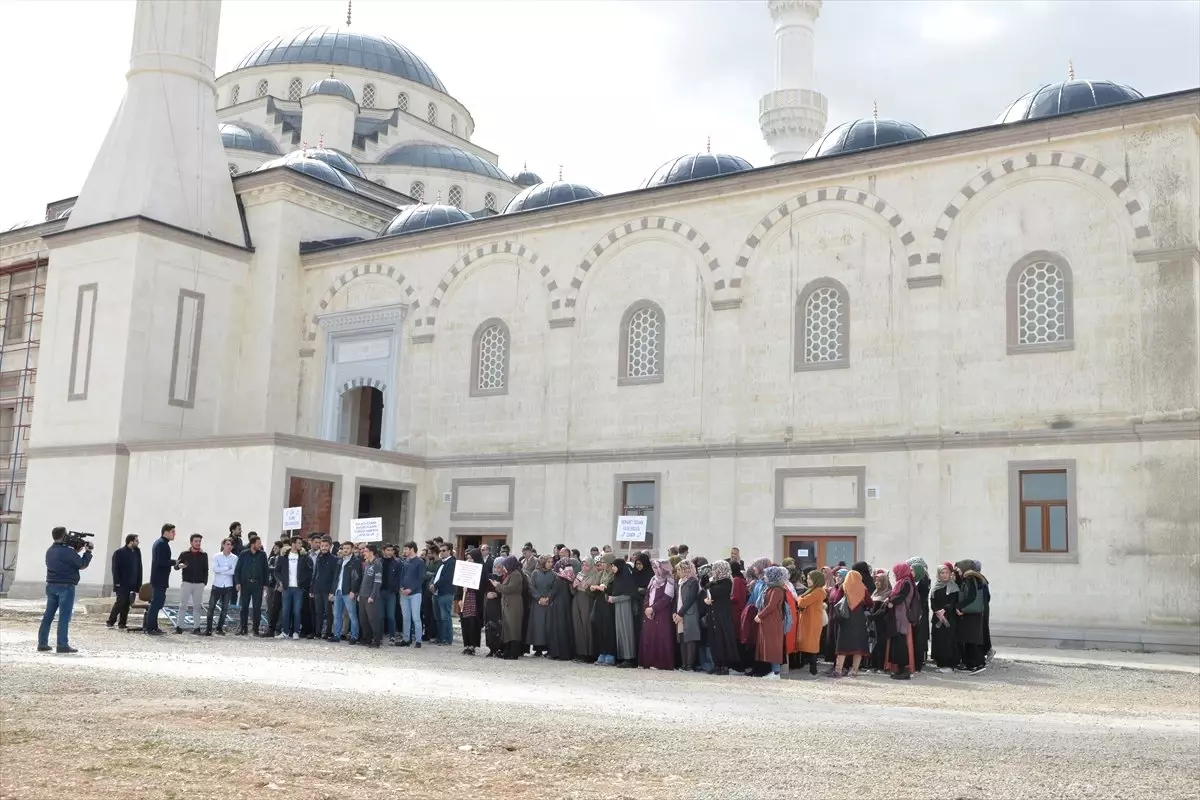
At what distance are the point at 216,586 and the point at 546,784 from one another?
10.1 meters

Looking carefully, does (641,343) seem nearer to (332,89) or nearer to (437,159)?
(437,159)

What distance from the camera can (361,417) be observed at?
24.1 meters

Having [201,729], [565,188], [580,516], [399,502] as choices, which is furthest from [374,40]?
[201,729]

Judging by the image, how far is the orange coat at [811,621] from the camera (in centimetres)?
1188

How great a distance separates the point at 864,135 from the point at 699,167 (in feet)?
10.4

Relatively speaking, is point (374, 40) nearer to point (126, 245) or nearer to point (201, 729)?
point (126, 245)

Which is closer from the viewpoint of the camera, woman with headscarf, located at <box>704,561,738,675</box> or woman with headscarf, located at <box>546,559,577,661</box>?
woman with headscarf, located at <box>704,561,738,675</box>

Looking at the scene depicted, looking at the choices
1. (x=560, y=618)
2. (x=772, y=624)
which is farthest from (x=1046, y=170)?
(x=560, y=618)

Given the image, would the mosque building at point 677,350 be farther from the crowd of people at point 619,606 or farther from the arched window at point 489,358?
the crowd of people at point 619,606

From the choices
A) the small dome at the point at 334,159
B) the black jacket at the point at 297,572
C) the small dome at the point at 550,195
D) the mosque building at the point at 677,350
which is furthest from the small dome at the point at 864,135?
the small dome at the point at 334,159

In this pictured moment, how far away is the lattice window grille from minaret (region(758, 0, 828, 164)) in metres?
10.7

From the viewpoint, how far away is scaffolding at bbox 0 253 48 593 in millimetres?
25875

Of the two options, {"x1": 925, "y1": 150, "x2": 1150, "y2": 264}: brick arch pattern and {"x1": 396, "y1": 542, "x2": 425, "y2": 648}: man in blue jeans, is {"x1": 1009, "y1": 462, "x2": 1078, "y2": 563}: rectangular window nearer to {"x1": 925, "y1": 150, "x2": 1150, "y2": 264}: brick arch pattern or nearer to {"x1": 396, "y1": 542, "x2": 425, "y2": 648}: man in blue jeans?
{"x1": 925, "y1": 150, "x2": 1150, "y2": 264}: brick arch pattern

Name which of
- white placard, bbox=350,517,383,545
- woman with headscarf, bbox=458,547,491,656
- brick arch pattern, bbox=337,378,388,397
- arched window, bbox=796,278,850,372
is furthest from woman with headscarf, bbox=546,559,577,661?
brick arch pattern, bbox=337,378,388,397
